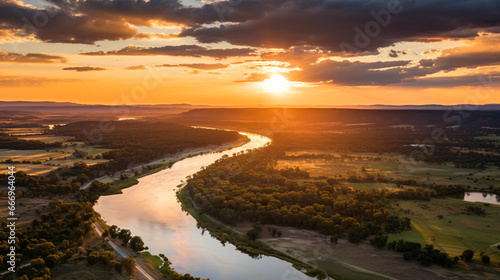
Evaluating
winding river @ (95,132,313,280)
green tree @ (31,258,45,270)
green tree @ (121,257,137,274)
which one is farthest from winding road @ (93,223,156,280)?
green tree @ (31,258,45,270)

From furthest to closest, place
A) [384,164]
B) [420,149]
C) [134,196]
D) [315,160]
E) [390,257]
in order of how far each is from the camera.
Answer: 1. [420,149]
2. [315,160]
3. [384,164]
4. [134,196]
5. [390,257]

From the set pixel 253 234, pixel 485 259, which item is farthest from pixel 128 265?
pixel 485 259

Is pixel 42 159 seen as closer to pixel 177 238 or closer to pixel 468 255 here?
pixel 177 238

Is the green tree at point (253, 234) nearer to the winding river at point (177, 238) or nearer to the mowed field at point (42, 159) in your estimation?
the winding river at point (177, 238)

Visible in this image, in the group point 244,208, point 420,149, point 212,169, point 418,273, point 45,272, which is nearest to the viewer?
point 45,272

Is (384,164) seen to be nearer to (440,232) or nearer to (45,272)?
(440,232)

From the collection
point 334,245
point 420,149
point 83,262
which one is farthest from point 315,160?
point 83,262

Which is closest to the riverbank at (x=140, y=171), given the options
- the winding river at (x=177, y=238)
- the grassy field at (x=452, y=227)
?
the winding river at (x=177, y=238)

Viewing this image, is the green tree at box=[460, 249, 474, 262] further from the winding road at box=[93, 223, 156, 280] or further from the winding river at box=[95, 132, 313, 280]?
the winding road at box=[93, 223, 156, 280]
